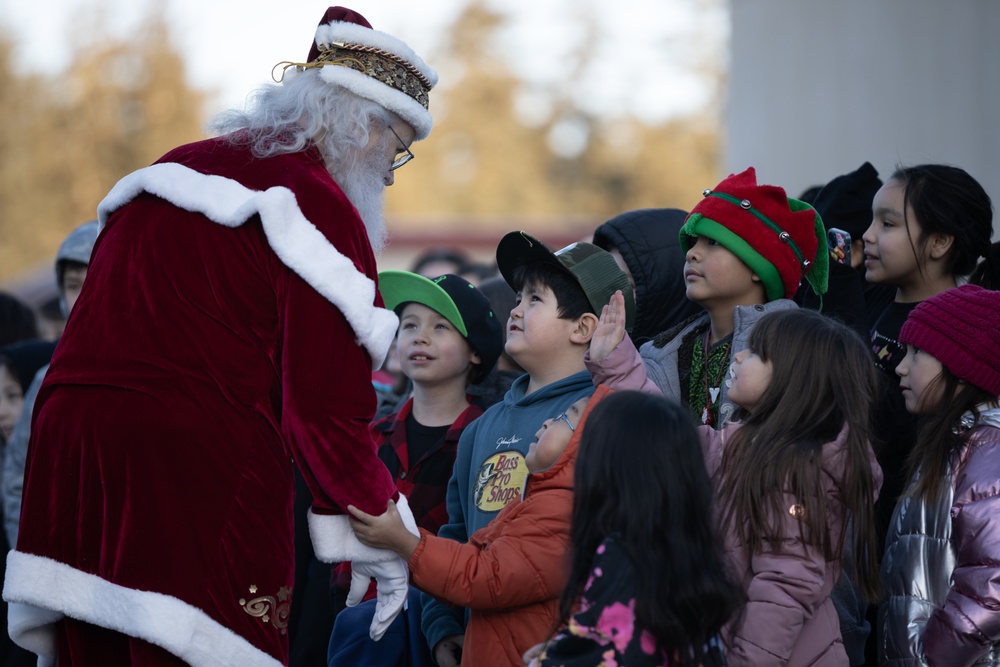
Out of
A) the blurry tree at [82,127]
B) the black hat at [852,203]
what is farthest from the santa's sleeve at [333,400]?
the blurry tree at [82,127]

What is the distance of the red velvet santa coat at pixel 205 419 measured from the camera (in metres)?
2.81

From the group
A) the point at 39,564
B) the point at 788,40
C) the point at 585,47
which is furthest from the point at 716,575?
the point at 585,47

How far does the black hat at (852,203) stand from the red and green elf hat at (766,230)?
2.48 ft

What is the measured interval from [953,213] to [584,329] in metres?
1.31

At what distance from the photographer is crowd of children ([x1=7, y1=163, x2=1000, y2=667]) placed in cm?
254

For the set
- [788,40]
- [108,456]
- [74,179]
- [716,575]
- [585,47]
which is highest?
[585,47]

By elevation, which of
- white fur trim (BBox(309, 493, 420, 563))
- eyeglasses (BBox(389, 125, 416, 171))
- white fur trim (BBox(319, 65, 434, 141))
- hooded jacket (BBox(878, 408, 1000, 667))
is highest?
white fur trim (BBox(319, 65, 434, 141))

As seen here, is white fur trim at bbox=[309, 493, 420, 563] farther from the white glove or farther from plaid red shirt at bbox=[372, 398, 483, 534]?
plaid red shirt at bbox=[372, 398, 483, 534]

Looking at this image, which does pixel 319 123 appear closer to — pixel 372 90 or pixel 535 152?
pixel 372 90

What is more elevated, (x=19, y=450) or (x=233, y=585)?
(x=19, y=450)

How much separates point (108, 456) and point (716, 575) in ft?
4.81

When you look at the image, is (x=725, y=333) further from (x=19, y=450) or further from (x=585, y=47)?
(x=585, y=47)

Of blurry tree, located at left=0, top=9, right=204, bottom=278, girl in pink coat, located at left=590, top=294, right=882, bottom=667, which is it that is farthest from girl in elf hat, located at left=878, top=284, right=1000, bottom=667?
blurry tree, located at left=0, top=9, right=204, bottom=278

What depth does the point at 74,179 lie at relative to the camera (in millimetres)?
24719
